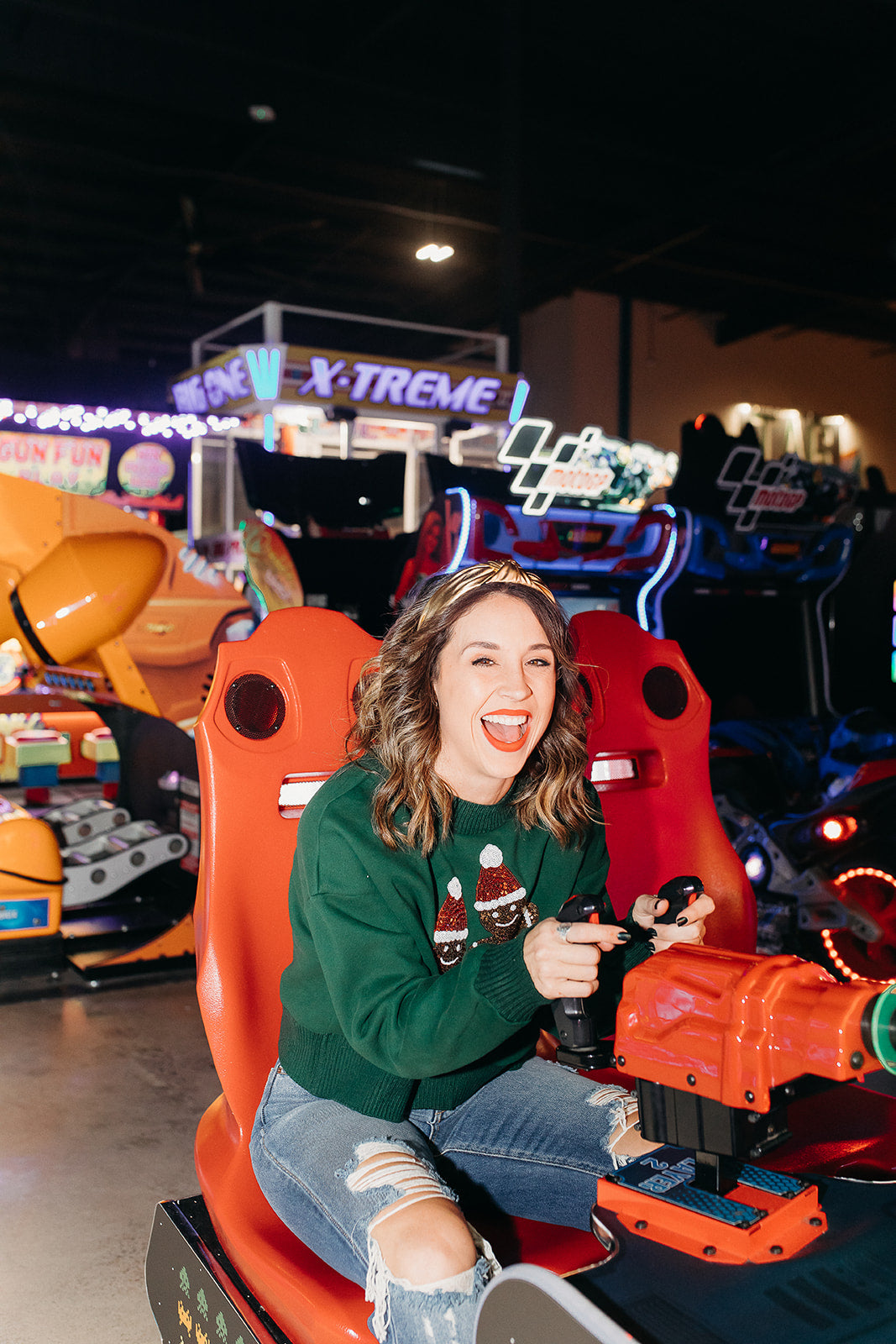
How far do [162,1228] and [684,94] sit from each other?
722 cm

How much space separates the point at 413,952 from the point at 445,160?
23.4 ft

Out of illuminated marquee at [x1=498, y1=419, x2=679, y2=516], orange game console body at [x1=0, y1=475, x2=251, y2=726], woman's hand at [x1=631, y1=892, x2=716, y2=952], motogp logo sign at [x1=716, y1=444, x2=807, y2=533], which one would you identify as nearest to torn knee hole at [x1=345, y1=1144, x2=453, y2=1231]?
woman's hand at [x1=631, y1=892, x2=716, y2=952]

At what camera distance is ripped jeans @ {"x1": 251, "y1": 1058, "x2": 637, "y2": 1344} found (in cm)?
107

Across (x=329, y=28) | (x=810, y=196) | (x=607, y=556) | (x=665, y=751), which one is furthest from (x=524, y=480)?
(x=810, y=196)

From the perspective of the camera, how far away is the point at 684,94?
22.7 feet

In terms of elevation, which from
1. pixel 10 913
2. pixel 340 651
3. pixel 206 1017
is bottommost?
pixel 10 913

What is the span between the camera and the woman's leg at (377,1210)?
1043 millimetres

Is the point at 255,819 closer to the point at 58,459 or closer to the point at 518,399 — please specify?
the point at 518,399

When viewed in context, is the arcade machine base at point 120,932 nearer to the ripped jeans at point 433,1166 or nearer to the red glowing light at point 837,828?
the red glowing light at point 837,828

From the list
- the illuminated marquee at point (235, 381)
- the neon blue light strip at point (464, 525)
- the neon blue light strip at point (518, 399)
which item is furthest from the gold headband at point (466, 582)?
the neon blue light strip at point (518, 399)

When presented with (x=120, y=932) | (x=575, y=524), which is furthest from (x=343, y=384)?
(x=120, y=932)

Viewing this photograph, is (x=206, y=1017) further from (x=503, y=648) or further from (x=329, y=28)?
(x=329, y=28)

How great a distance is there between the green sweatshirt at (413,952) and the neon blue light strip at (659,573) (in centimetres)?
338

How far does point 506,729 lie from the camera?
51.9 inches
